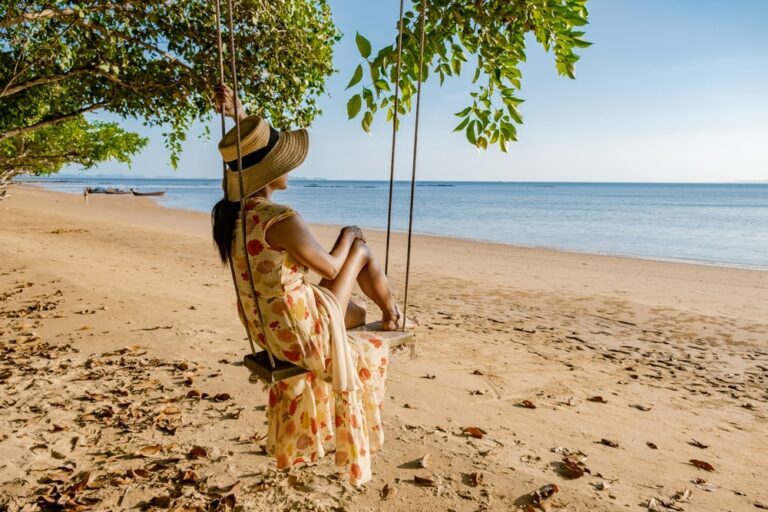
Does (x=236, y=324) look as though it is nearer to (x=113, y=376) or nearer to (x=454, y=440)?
(x=113, y=376)

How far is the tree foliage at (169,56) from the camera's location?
5258mm

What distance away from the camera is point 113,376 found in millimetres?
4551

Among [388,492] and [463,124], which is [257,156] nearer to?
[463,124]

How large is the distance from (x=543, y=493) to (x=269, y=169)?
2270mm

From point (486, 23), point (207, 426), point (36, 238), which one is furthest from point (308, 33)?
point (36, 238)

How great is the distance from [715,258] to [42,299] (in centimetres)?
1837

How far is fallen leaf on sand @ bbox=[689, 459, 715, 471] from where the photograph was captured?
3.58 m

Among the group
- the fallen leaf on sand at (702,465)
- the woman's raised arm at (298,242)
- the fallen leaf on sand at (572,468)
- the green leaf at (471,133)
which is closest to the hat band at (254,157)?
the woman's raised arm at (298,242)

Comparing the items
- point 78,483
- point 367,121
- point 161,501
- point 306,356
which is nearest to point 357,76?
point 367,121

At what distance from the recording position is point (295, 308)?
2.57 meters

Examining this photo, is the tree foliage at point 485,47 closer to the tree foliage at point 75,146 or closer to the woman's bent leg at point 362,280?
the woman's bent leg at point 362,280

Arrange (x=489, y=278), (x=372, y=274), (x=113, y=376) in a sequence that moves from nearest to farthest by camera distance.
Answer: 1. (x=372, y=274)
2. (x=113, y=376)
3. (x=489, y=278)

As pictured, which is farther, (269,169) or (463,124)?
(463,124)

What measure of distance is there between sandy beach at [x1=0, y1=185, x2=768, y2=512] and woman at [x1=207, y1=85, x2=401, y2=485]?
35 centimetres
